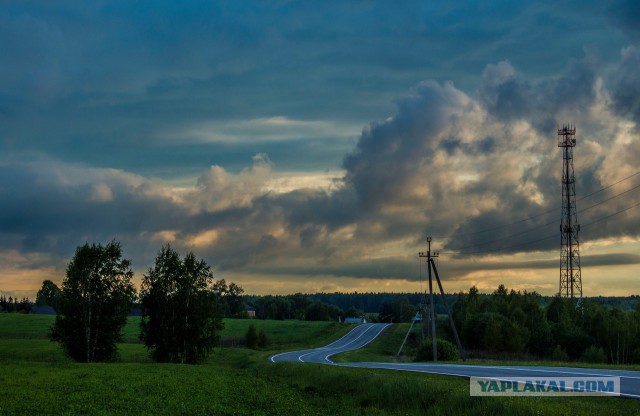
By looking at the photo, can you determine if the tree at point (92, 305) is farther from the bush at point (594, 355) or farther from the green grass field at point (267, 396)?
the bush at point (594, 355)

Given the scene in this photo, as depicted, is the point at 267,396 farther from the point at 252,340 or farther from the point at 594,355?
the point at 252,340

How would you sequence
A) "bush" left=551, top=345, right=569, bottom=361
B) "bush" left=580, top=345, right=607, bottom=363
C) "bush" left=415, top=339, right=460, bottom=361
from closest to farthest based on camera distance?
"bush" left=415, top=339, right=460, bottom=361, "bush" left=580, top=345, right=607, bottom=363, "bush" left=551, top=345, right=569, bottom=361

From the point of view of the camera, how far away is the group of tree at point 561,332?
332ft

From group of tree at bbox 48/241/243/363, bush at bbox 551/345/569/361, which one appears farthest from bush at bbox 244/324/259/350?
bush at bbox 551/345/569/361

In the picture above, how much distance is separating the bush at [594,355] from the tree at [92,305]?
67459mm

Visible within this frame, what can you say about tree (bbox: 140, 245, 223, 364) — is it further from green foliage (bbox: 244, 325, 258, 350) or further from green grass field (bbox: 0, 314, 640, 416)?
green foliage (bbox: 244, 325, 258, 350)

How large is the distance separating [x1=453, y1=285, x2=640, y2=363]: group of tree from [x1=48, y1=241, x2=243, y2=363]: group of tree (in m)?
54.1

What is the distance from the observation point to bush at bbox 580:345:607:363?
306 feet

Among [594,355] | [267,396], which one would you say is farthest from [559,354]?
[267,396]

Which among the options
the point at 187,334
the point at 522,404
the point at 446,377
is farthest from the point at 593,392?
the point at 187,334

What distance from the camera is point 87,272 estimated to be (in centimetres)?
7675

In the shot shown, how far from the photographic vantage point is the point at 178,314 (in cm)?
7850

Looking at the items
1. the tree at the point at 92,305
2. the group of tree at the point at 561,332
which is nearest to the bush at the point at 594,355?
the group of tree at the point at 561,332

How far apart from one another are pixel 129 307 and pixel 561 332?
7377 cm
